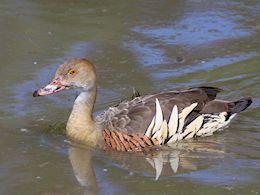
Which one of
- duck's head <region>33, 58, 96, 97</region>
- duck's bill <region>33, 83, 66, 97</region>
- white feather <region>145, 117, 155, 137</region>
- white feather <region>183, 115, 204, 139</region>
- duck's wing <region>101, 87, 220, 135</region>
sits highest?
duck's head <region>33, 58, 96, 97</region>

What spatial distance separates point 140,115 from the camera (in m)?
9.59

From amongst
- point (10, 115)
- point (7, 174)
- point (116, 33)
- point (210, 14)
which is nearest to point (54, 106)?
point (10, 115)

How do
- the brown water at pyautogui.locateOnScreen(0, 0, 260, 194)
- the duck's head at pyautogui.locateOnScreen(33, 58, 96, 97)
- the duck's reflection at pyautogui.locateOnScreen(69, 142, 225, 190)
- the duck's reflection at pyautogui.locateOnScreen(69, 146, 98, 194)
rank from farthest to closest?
the duck's head at pyautogui.locateOnScreen(33, 58, 96, 97) → the duck's reflection at pyautogui.locateOnScreen(69, 142, 225, 190) → the brown water at pyautogui.locateOnScreen(0, 0, 260, 194) → the duck's reflection at pyautogui.locateOnScreen(69, 146, 98, 194)

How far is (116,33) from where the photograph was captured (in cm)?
1354

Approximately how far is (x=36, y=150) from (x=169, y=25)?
5.23 m

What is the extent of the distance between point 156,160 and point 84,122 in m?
1.10

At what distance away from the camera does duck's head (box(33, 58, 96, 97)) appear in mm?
9766

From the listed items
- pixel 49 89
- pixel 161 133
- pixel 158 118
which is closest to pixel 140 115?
pixel 158 118

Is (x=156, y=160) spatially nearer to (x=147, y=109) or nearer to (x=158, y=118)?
(x=158, y=118)

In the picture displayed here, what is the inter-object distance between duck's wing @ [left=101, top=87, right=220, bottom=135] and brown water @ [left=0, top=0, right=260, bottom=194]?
1.28 ft

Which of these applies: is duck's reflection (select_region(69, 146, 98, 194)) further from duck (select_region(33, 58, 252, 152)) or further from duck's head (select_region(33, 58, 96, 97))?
duck's head (select_region(33, 58, 96, 97))

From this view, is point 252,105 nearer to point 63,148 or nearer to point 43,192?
point 63,148

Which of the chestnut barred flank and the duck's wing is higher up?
the duck's wing

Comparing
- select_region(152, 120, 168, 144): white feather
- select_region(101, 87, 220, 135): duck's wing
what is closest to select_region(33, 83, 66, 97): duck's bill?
select_region(101, 87, 220, 135): duck's wing
